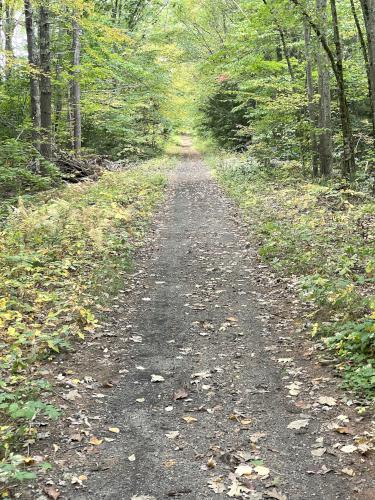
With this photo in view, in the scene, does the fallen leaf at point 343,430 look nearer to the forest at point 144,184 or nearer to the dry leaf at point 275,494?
the forest at point 144,184

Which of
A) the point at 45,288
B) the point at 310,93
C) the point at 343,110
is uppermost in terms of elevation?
the point at 310,93

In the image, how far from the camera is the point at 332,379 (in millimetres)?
5086

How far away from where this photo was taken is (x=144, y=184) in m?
17.8

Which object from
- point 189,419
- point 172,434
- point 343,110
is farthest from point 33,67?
point 172,434

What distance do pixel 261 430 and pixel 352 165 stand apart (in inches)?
441

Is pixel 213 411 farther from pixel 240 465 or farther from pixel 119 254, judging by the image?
pixel 119 254

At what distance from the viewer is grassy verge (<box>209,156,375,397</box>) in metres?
5.37

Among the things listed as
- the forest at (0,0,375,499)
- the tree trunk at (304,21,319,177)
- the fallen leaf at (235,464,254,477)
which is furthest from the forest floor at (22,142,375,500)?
the tree trunk at (304,21,319,177)

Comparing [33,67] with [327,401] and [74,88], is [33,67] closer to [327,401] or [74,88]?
[74,88]

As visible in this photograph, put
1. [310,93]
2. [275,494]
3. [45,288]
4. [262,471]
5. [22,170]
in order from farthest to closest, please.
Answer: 1. [310,93]
2. [22,170]
3. [45,288]
4. [262,471]
5. [275,494]

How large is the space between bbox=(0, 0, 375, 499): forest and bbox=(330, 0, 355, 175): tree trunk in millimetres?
45

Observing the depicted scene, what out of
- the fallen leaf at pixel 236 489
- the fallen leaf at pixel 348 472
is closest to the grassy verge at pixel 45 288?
the fallen leaf at pixel 236 489

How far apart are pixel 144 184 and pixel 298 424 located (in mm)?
14237

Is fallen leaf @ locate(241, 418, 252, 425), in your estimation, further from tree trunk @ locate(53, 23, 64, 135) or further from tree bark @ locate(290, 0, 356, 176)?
tree trunk @ locate(53, 23, 64, 135)
